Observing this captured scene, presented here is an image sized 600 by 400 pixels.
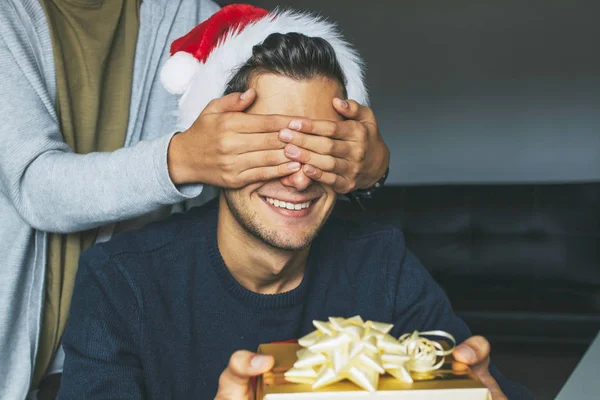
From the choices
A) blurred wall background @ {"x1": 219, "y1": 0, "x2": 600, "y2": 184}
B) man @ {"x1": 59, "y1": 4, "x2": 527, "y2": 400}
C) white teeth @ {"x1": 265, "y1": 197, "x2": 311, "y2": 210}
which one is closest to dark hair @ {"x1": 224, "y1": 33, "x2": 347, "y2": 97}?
man @ {"x1": 59, "y1": 4, "x2": 527, "y2": 400}

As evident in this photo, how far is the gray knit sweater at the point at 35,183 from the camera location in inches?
45.4

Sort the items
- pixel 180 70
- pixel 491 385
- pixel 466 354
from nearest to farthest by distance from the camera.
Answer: pixel 466 354
pixel 491 385
pixel 180 70

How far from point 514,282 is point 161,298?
2130 millimetres

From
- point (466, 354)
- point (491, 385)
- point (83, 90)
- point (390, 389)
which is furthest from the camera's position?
point (83, 90)

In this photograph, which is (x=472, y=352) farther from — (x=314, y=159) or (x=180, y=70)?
(x=180, y=70)

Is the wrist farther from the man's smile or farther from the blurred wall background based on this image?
the blurred wall background

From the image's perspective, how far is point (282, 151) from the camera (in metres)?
1.03

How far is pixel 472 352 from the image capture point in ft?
2.77

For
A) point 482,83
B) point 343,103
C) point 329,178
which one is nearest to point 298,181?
point 329,178

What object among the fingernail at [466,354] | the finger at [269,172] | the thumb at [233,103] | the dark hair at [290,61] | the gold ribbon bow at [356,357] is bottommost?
the fingernail at [466,354]

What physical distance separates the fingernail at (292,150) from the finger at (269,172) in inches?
0.7

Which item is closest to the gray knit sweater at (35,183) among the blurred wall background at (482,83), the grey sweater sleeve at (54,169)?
the grey sweater sleeve at (54,169)

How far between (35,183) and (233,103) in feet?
1.33

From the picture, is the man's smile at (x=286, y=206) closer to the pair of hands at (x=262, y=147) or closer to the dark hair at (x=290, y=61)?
the pair of hands at (x=262, y=147)
